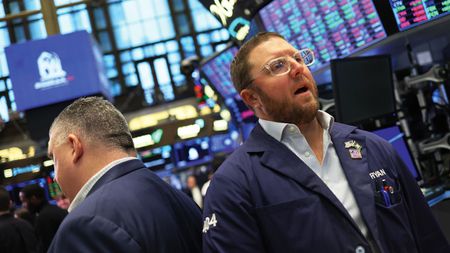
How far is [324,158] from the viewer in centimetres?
202

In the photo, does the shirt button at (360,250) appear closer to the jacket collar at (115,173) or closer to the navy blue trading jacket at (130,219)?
the navy blue trading jacket at (130,219)

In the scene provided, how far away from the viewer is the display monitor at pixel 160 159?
648 inches

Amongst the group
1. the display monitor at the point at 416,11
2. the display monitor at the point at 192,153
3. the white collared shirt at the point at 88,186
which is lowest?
the display monitor at the point at 192,153

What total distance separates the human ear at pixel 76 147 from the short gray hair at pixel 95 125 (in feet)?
0.08

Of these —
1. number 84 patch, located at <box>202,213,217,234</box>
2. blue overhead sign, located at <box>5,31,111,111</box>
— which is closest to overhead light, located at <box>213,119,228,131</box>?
blue overhead sign, located at <box>5,31,111,111</box>

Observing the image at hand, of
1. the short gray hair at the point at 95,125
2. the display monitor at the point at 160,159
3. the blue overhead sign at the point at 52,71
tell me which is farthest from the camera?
the display monitor at the point at 160,159

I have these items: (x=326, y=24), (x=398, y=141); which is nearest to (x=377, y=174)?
(x=398, y=141)

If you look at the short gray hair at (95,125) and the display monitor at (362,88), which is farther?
the display monitor at (362,88)

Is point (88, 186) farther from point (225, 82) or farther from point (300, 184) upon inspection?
point (225, 82)

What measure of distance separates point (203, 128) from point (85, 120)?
13.7m

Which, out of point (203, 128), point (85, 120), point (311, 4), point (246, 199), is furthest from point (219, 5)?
point (203, 128)

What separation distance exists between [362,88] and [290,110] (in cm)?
178

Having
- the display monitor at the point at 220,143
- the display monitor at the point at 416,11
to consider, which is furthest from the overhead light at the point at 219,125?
the display monitor at the point at 416,11

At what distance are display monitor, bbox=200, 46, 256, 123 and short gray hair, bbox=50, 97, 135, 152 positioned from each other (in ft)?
18.9
